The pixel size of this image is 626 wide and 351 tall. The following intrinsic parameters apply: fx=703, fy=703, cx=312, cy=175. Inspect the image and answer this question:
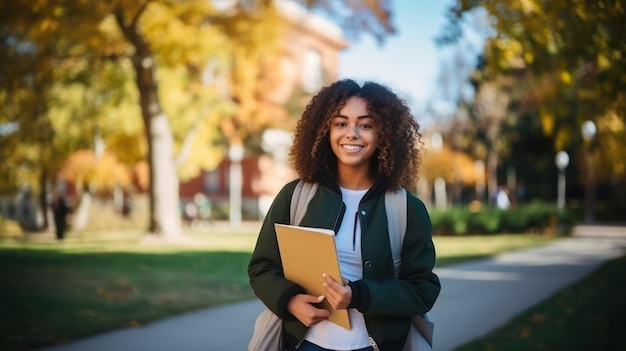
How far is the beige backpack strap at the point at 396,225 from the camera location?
8.86 feet

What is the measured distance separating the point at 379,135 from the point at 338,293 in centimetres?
72

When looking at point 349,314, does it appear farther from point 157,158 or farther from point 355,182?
point 157,158

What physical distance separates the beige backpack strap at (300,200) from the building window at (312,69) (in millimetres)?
38188

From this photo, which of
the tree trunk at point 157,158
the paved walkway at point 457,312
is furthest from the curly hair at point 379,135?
the tree trunk at point 157,158

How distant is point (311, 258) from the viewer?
2555 mm

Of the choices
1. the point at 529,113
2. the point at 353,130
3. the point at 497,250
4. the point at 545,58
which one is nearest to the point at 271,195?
the point at 529,113

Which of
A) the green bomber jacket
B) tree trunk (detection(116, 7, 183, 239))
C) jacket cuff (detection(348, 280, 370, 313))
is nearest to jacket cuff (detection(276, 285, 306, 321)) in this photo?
the green bomber jacket

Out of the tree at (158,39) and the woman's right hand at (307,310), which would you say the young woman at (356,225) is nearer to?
the woman's right hand at (307,310)

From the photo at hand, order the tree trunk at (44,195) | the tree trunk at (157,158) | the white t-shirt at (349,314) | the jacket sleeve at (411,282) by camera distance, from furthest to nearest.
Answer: the tree trunk at (44,195) → the tree trunk at (157,158) → the white t-shirt at (349,314) → the jacket sleeve at (411,282)

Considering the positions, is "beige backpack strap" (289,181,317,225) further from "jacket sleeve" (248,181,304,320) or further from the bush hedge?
the bush hedge

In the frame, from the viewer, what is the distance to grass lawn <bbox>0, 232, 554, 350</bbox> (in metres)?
8.05

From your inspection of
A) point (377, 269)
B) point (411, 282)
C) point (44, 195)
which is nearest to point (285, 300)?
point (377, 269)

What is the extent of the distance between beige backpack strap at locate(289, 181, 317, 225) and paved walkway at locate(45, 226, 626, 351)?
445cm

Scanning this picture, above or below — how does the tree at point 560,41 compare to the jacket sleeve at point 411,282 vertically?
above
